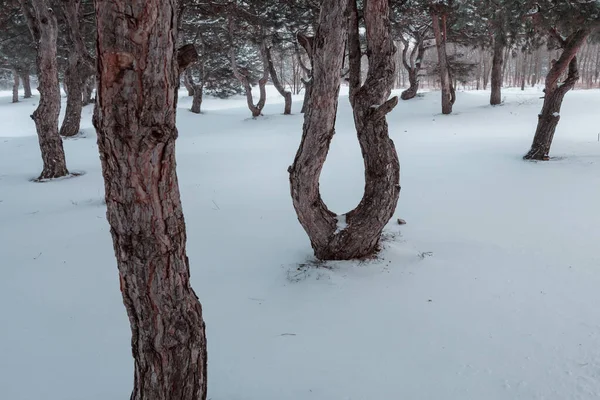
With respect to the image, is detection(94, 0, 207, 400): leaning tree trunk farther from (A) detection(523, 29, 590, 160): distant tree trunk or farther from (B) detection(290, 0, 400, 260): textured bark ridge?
(A) detection(523, 29, 590, 160): distant tree trunk

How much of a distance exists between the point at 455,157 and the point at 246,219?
19.3 feet

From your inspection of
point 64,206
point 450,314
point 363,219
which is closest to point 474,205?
point 363,219

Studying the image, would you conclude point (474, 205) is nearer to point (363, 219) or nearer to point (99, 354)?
point (363, 219)

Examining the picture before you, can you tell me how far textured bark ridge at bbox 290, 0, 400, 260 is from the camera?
3844 mm

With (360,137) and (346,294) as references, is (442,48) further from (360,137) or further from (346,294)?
(346,294)

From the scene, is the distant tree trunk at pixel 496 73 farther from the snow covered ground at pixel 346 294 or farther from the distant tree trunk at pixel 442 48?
the snow covered ground at pixel 346 294

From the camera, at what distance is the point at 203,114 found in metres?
21.0

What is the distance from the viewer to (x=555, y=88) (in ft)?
27.1

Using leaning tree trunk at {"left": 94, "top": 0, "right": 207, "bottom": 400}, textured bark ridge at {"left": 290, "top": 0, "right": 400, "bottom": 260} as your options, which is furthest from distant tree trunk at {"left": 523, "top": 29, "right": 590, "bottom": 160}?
leaning tree trunk at {"left": 94, "top": 0, "right": 207, "bottom": 400}

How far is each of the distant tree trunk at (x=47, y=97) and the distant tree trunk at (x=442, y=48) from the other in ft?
40.4

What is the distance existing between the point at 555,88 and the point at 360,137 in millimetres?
6203

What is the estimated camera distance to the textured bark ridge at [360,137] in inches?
151

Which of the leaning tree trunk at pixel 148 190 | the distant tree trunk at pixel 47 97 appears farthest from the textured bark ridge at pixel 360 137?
the distant tree trunk at pixel 47 97

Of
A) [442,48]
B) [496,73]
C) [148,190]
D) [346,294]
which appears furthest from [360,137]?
[496,73]
